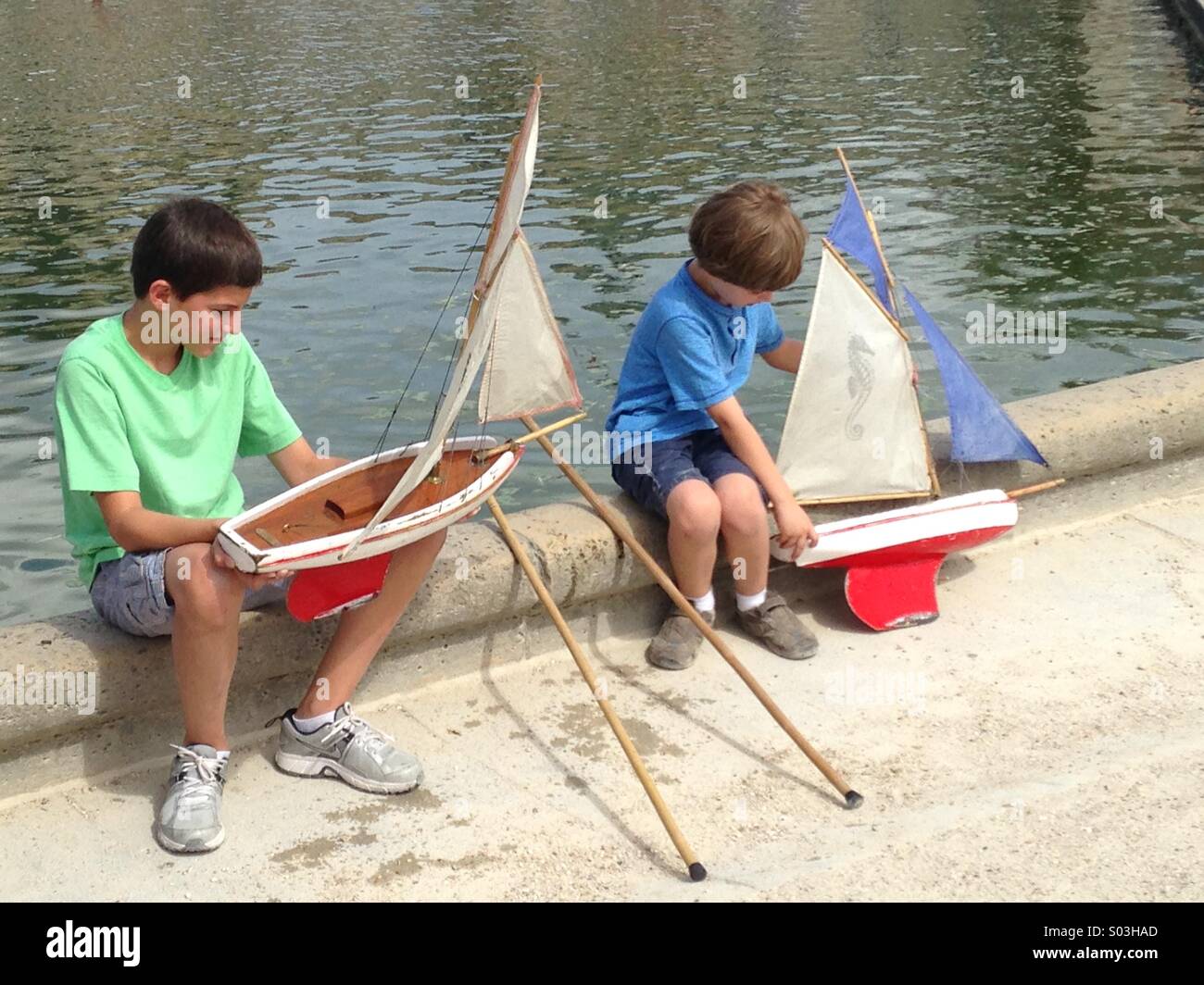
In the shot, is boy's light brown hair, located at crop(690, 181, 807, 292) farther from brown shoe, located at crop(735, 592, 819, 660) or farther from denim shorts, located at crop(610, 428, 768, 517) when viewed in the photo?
brown shoe, located at crop(735, 592, 819, 660)

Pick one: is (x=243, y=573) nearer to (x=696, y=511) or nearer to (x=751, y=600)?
(x=696, y=511)

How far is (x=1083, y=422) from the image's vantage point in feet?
17.8

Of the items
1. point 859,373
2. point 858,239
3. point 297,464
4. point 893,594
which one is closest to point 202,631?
point 297,464

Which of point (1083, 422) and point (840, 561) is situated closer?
point (840, 561)

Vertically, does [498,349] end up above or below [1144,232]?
above

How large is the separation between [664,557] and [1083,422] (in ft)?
5.60

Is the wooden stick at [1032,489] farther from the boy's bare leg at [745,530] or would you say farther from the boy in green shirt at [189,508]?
the boy in green shirt at [189,508]

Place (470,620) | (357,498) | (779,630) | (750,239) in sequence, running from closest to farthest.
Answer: (357,498) < (470,620) < (750,239) < (779,630)

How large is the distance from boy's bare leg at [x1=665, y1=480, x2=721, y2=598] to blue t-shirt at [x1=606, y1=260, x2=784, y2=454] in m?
0.31

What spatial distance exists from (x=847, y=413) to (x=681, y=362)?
2.49ft

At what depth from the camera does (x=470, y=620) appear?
14.5 ft

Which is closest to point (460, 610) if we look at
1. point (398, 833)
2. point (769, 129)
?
point (398, 833)
